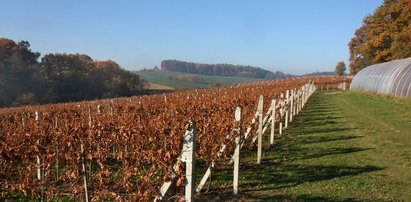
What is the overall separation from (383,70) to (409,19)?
1728cm

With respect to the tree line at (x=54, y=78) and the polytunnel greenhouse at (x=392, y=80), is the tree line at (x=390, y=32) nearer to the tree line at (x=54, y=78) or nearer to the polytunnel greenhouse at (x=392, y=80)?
the polytunnel greenhouse at (x=392, y=80)

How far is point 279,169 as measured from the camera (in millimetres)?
6961

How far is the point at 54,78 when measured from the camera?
4347cm

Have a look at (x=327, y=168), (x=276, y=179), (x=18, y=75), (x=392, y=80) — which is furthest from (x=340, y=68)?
(x=276, y=179)

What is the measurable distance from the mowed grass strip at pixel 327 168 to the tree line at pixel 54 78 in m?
35.1

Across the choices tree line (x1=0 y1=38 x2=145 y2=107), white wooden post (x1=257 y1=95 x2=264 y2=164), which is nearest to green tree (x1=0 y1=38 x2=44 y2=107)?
tree line (x1=0 y1=38 x2=145 y2=107)

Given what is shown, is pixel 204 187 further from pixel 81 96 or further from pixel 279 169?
pixel 81 96

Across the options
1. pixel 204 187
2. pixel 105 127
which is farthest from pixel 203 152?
pixel 105 127

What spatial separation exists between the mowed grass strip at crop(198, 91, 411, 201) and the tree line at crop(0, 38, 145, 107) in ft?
115

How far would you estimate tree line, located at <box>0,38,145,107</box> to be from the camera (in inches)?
1446

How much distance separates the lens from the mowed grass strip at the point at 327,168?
5473 mm

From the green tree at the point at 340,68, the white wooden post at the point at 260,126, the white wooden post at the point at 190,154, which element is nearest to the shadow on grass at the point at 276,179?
the white wooden post at the point at 260,126

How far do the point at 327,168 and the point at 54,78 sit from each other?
44719mm

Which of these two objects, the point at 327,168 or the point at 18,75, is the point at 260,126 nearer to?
the point at 327,168
